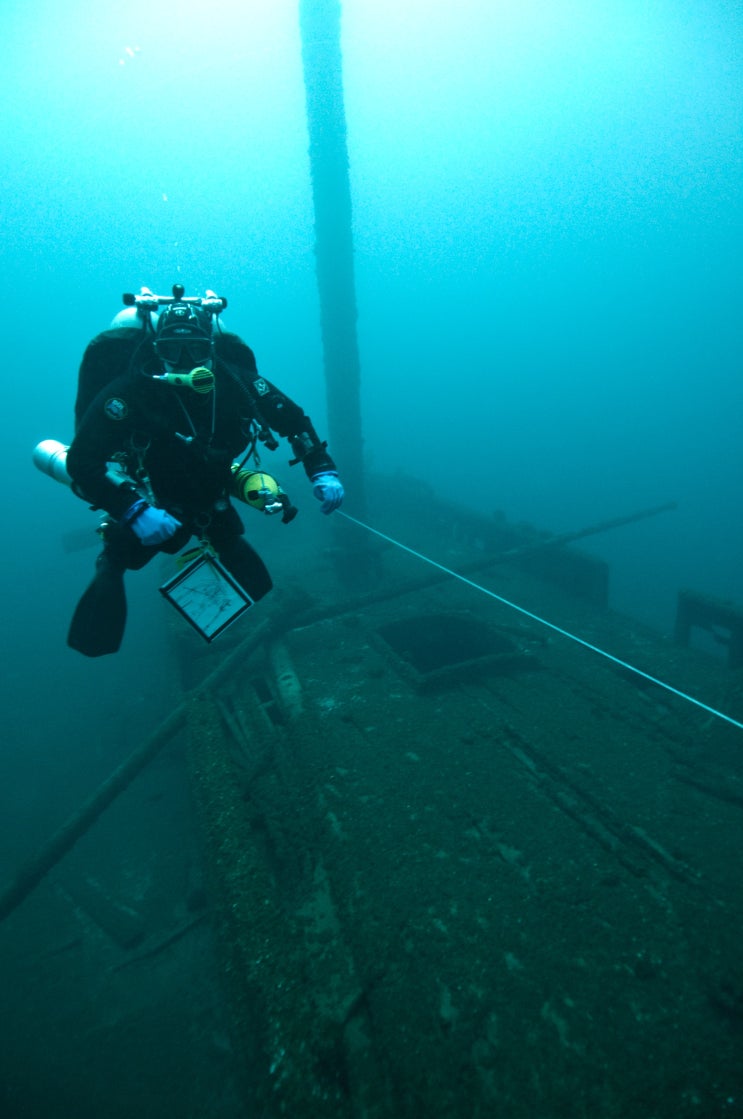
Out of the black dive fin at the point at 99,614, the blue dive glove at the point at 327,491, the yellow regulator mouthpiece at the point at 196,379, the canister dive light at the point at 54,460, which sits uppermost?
the yellow regulator mouthpiece at the point at 196,379

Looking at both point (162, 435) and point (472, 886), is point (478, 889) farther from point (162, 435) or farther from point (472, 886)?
point (162, 435)

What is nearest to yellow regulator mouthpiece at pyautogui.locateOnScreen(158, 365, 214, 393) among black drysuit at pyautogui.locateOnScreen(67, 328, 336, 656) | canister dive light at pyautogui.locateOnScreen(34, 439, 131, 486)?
black drysuit at pyautogui.locateOnScreen(67, 328, 336, 656)

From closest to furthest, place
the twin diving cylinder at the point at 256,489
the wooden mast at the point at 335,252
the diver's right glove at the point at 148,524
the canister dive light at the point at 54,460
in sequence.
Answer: the diver's right glove at the point at 148,524
the twin diving cylinder at the point at 256,489
the canister dive light at the point at 54,460
the wooden mast at the point at 335,252

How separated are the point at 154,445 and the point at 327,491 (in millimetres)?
996

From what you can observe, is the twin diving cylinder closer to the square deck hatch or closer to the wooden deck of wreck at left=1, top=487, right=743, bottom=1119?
the wooden deck of wreck at left=1, top=487, right=743, bottom=1119

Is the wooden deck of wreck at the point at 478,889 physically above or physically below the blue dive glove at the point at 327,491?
below

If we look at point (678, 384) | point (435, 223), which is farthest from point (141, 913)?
point (435, 223)

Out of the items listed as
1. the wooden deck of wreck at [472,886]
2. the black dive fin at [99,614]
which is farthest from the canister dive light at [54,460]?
the wooden deck of wreck at [472,886]

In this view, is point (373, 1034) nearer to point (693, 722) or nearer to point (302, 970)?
point (302, 970)

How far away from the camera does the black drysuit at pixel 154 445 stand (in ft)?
7.89

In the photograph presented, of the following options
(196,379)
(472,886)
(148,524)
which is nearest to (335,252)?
(196,379)

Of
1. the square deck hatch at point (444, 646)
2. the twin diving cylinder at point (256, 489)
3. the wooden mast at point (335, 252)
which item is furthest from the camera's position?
the wooden mast at point (335, 252)

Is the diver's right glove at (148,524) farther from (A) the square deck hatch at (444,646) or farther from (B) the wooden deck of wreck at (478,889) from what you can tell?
(A) the square deck hatch at (444,646)

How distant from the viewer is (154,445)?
8.45ft
